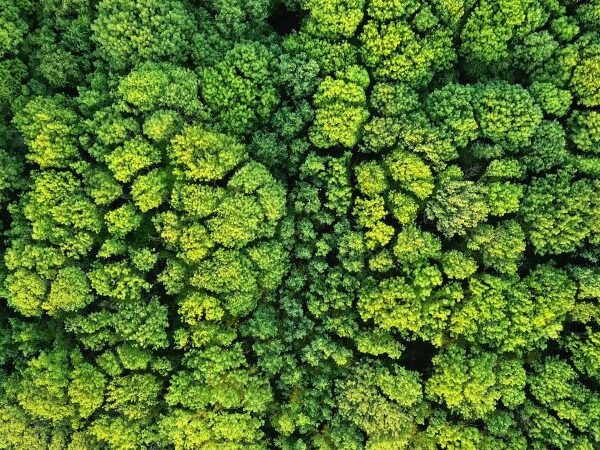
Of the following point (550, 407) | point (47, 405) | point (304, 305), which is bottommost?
point (47, 405)

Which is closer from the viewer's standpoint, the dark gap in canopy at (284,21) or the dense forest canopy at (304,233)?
the dense forest canopy at (304,233)

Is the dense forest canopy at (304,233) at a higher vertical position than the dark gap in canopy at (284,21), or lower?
lower

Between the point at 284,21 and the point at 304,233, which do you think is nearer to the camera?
the point at 304,233

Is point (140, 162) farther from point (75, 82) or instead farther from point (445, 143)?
point (445, 143)

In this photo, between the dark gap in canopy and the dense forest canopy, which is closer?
the dense forest canopy

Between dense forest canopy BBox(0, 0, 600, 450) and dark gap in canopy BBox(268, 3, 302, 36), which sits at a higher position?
dark gap in canopy BBox(268, 3, 302, 36)

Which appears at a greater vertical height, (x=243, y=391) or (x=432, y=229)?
(x=432, y=229)

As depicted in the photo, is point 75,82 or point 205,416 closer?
point 205,416

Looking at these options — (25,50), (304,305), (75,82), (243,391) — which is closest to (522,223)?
(304,305)
